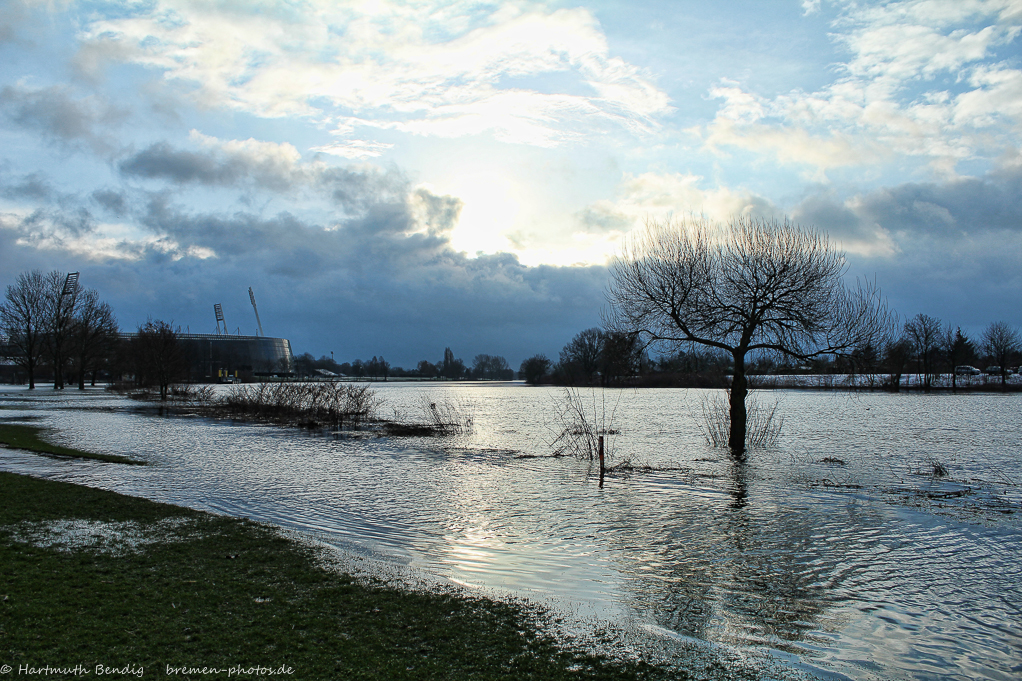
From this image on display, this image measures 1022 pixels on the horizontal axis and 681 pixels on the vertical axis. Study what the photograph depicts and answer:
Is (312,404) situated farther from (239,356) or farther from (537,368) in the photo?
(239,356)

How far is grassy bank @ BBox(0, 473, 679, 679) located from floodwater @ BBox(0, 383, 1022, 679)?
4.75ft

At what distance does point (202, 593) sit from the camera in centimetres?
676

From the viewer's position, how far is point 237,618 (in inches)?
239

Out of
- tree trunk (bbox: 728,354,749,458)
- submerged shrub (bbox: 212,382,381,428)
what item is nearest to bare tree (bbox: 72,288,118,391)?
submerged shrub (bbox: 212,382,381,428)

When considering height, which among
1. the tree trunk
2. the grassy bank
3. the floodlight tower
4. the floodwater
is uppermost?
the floodlight tower

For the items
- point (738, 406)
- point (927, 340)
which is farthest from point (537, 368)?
point (738, 406)

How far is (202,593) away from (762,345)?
18.1m

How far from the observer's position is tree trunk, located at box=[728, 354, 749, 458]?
2044 cm

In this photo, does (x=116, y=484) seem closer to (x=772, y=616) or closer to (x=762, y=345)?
(x=772, y=616)

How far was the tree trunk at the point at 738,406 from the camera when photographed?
67.1 feet

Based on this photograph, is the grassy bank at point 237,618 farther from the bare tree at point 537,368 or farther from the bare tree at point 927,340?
the bare tree at point 537,368

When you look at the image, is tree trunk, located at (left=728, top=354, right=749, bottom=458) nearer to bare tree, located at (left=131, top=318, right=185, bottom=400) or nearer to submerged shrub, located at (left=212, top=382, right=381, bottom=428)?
submerged shrub, located at (left=212, top=382, right=381, bottom=428)

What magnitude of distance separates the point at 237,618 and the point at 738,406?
61.6 ft

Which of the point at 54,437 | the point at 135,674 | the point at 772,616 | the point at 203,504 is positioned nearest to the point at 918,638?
the point at 772,616
